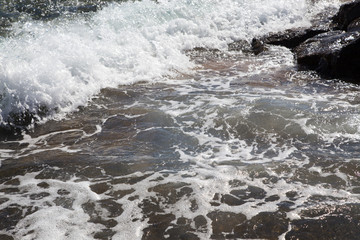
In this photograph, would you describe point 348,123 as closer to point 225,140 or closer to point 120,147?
point 225,140

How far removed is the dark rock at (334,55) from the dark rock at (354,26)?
1.16 ft

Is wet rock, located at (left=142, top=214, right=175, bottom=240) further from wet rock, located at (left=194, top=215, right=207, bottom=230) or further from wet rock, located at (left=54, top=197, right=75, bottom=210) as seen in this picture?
wet rock, located at (left=54, top=197, right=75, bottom=210)

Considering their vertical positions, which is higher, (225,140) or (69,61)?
(69,61)

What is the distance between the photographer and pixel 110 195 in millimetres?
3738

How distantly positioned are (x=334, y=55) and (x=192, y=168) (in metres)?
4.87

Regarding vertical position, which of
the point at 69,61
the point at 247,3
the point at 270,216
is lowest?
the point at 270,216

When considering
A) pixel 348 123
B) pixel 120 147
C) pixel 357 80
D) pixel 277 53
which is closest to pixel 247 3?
pixel 277 53

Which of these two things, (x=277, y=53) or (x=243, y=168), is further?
(x=277, y=53)

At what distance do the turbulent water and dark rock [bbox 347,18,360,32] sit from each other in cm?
163

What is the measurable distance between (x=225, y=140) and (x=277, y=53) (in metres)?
5.09

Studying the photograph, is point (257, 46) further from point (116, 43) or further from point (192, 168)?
point (192, 168)

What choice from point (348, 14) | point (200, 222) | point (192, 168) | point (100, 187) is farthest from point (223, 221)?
point (348, 14)

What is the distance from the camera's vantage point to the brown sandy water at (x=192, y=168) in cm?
324

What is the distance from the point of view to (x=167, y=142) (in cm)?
480
